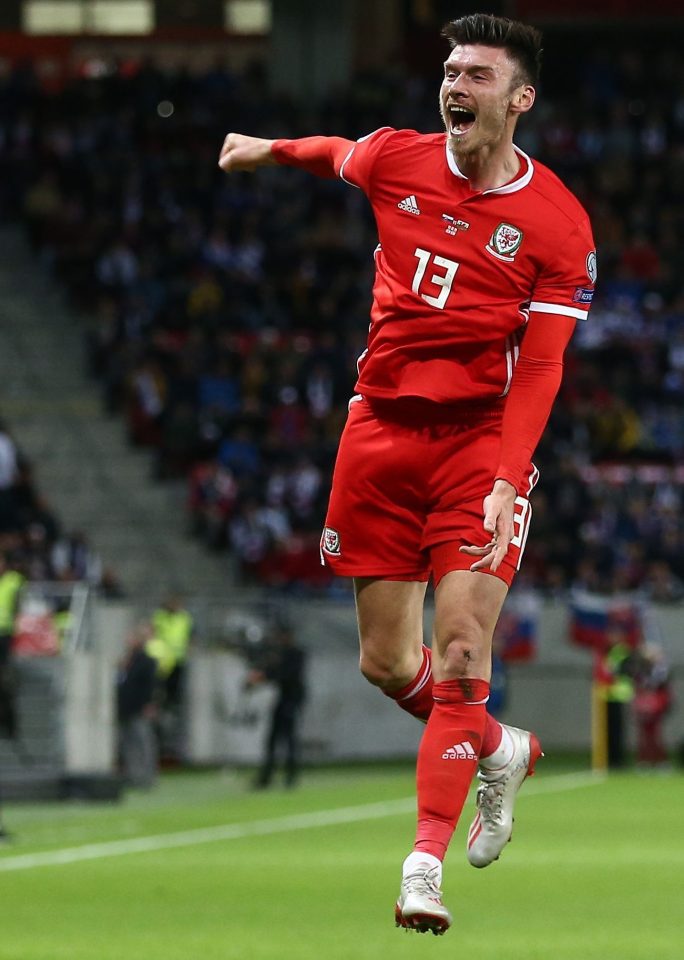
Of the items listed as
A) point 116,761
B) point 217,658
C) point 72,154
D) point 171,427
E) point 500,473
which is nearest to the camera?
point 500,473

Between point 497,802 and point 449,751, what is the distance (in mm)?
479

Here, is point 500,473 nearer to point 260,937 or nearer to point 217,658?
point 260,937

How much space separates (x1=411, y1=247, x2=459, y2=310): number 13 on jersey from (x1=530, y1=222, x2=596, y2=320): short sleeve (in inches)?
10.6

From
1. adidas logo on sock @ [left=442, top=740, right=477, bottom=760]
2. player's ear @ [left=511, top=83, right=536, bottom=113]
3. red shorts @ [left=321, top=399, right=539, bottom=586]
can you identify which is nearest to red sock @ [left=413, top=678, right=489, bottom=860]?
adidas logo on sock @ [left=442, top=740, right=477, bottom=760]

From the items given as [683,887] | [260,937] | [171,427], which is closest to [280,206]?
[171,427]

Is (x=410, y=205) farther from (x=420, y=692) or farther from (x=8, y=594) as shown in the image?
(x=8, y=594)

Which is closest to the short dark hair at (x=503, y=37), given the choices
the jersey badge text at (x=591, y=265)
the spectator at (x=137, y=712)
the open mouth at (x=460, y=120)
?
the open mouth at (x=460, y=120)

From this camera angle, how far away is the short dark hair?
22.0 ft

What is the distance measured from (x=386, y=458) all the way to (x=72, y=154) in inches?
1022

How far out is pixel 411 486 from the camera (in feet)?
22.7

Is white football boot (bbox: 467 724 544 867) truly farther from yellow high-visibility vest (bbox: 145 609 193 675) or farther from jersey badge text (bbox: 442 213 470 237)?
yellow high-visibility vest (bbox: 145 609 193 675)

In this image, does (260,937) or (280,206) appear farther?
(280,206)

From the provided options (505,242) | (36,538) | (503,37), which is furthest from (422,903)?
(36,538)

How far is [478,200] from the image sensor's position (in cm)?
684
